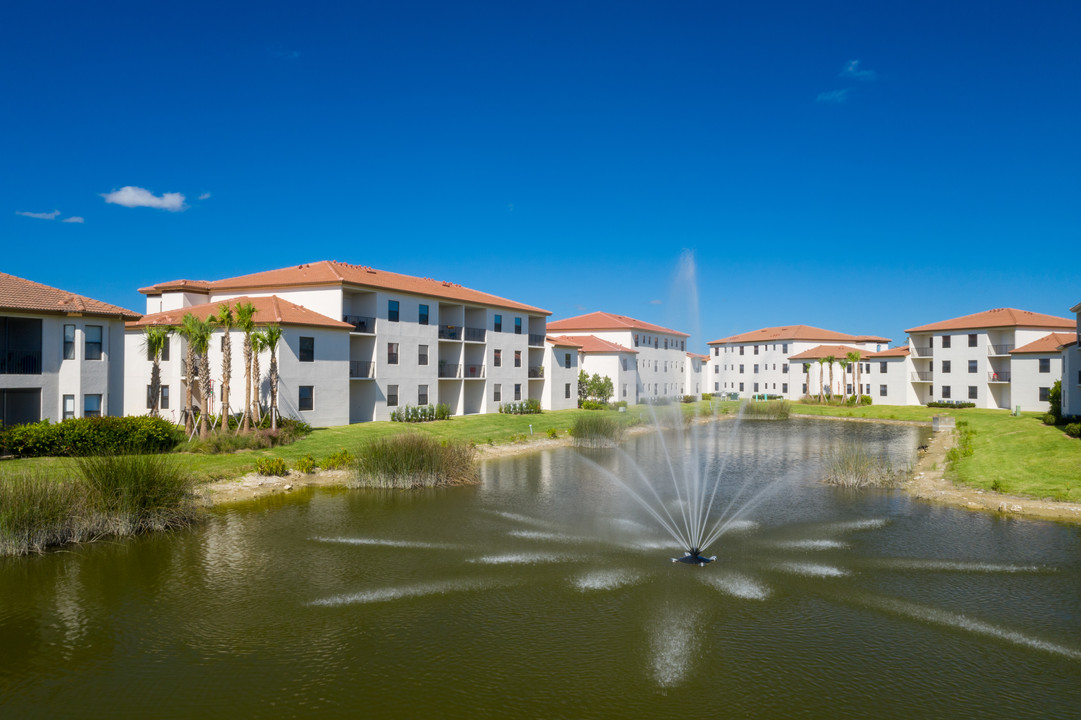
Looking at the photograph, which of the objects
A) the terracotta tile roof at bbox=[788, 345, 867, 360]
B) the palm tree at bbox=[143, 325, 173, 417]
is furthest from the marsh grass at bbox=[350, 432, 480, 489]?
the terracotta tile roof at bbox=[788, 345, 867, 360]

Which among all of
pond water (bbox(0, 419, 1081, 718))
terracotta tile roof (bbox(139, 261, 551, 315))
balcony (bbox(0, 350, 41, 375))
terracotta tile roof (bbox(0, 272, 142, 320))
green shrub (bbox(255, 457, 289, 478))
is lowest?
pond water (bbox(0, 419, 1081, 718))

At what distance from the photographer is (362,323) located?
4225 centimetres

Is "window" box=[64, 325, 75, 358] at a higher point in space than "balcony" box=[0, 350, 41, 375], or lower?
higher

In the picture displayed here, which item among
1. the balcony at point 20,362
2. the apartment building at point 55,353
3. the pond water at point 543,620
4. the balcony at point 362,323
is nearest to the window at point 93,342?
the apartment building at point 55,353

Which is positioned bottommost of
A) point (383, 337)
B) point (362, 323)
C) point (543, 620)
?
point (543, 620)

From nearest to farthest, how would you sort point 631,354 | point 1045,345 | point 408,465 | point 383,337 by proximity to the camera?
1. point 408,465
2. point 383,337
3. point 1045,345
4. point 631,354

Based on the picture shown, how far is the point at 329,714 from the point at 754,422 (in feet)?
178

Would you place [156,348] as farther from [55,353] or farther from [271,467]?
[271,467]

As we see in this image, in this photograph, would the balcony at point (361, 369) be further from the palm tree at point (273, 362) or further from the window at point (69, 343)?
the window at point (69, 343)

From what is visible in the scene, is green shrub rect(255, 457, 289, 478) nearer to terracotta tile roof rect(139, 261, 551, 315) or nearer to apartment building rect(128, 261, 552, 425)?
apartment building rect(128, 261, 552, 425)

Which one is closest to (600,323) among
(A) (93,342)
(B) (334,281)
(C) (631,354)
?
(C) (631,354)

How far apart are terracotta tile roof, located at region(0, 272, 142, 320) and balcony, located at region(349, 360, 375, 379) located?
13.4m

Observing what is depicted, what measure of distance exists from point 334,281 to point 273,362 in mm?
7757

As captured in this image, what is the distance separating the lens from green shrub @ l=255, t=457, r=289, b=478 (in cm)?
2383
